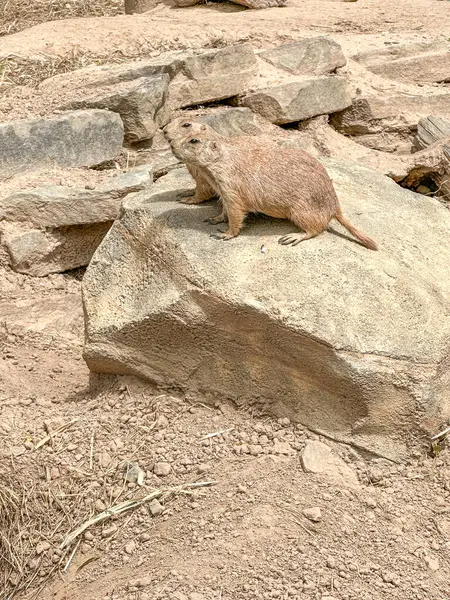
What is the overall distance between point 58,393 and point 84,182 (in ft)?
6.49

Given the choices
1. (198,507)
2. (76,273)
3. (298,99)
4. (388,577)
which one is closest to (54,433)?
(198,507)

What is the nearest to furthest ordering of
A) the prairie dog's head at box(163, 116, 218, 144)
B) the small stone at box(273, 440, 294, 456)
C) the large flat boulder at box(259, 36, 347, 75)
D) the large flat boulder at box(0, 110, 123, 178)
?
1. the small stone at box(273, 440, 294, 456)
2. the prairie dog's head at box(163, 116, 218, 144)
3. the large flat boulder at box(0, 110, 123, 178)
4. the large flat boulder at box(259, 36, 347, 75)

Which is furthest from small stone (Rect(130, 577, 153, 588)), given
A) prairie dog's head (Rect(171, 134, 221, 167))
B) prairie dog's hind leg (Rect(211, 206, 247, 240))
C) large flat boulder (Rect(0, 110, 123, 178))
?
large flat boulder (Rect(0, 110, 123, 178))

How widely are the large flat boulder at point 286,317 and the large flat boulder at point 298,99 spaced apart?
2963 millimetres

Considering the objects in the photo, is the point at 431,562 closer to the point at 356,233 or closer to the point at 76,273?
the point at 356,233

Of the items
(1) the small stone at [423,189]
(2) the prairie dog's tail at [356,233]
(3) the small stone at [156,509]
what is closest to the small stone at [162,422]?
(3) the small stone at [156,509]

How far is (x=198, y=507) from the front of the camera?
3.66 meters

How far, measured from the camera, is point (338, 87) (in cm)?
755

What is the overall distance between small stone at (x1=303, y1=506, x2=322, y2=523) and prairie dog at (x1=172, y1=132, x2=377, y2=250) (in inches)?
50.8

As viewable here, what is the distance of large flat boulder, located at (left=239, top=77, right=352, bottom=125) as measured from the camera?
281 inches

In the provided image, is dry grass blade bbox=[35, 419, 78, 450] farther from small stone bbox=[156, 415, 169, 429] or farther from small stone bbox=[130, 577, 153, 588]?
small stone bbox=[130, 577, 153, 588]

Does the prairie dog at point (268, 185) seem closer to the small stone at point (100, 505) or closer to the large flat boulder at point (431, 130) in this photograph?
the small stone at point (100, 505)

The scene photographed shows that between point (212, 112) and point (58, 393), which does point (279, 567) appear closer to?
point (58, 393)

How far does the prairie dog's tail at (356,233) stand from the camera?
4070 millimetres
